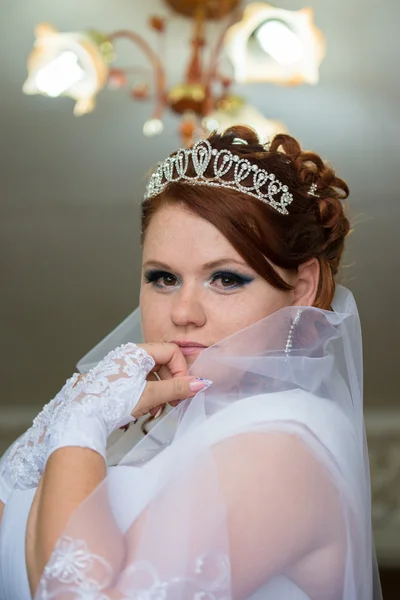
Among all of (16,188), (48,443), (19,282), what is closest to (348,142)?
(16,188)

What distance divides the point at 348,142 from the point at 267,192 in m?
3.31

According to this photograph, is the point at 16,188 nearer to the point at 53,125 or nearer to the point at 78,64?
the point at 53,125

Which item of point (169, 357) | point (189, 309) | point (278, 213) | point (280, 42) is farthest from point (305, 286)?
point (280, 42)

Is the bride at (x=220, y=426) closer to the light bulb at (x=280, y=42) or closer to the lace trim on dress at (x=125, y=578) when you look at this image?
the lace trim on dress at (x=125, y=578)

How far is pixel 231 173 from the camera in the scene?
1.97 metres

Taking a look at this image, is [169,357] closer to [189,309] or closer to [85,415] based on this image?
[189,309]

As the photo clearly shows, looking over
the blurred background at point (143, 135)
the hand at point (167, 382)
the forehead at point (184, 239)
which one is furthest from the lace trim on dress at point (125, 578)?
the blurred background at point (143, 135)

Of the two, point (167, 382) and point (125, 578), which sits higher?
point (167, 382)

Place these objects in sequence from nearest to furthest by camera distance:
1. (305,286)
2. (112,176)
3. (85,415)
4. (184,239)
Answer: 1. (85,415)
2. (184,239)
3. (305,286)
4. (112,176)

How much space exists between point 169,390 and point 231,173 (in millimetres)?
612

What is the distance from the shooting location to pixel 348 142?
5.06 meters

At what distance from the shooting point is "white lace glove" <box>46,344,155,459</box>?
1.44 m

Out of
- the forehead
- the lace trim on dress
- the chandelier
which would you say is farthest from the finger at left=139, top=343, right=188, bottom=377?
the chandelier

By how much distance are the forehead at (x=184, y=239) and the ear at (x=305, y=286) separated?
0.73ft
